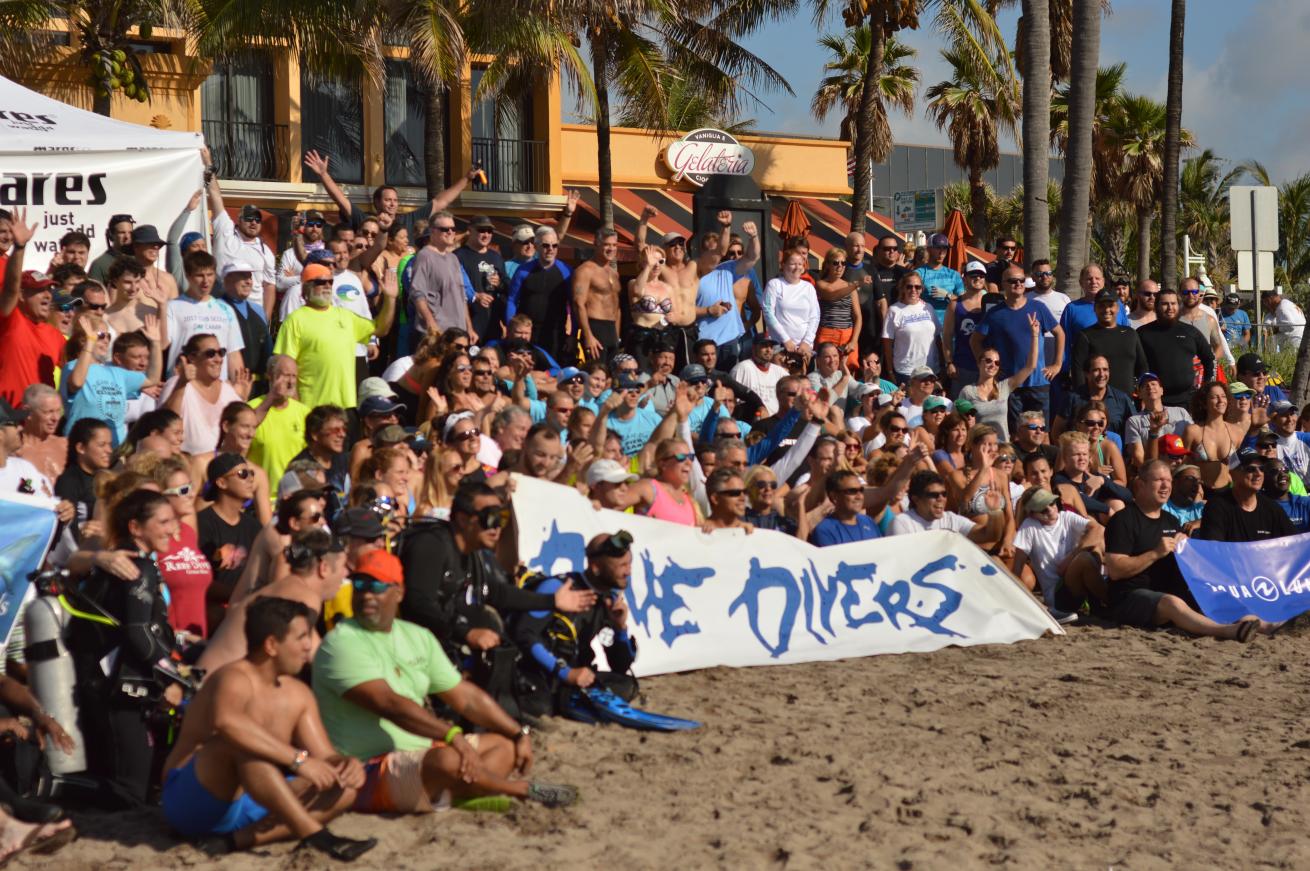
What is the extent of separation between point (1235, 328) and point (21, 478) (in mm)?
18655

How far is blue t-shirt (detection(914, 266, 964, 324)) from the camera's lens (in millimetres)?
14883

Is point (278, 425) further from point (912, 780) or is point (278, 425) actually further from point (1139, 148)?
point (1139, 148)

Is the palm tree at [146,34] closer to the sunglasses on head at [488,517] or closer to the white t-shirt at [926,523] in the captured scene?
the white t-shirt at [926,523]

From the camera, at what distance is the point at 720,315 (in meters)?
13.9

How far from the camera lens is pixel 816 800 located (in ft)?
22.2

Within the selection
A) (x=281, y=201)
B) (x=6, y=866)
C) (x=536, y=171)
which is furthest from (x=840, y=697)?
(x=536, y=171)

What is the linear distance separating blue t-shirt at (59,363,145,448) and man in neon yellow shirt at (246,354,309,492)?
0.77 meters

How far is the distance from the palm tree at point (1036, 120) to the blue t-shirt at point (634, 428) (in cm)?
752

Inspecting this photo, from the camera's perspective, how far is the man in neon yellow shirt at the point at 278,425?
30.7ft

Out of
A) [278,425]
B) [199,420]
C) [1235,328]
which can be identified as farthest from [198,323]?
[1235,328]

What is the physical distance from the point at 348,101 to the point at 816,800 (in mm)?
21722

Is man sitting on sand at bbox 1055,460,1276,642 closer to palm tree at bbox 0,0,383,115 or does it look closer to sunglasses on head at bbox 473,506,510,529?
sunglasses on head at bbox 473,506,510,529

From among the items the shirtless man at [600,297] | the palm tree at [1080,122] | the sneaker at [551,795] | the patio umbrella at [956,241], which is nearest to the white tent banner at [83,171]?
the shirtless man at [600,297]

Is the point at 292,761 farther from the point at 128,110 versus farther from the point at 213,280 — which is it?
the point at 128,110
